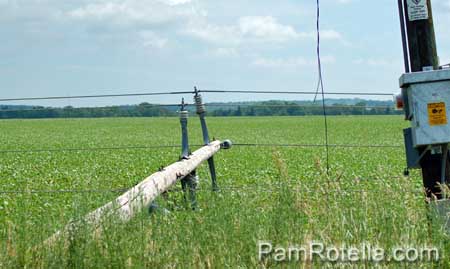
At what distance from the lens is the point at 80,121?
312 feet

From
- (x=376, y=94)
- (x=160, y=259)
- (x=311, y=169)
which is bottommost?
(x=311, y=169)

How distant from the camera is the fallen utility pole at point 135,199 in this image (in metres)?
4.11

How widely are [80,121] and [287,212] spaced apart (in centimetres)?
9311

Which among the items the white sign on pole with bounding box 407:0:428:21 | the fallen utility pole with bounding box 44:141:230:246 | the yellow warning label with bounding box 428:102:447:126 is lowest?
the fallen utility pole with bounding box 44:141:230:246

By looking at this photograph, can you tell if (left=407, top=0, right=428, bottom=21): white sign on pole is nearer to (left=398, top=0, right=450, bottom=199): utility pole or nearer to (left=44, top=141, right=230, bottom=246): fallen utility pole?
(left=398, top=0, right=450, bottom=199): utility pole

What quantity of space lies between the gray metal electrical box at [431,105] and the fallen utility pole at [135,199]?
191cm

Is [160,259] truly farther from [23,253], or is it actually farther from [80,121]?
[80,121]

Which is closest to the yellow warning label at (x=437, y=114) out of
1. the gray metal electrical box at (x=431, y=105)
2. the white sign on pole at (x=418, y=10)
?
the gray metal electrical box at (x=431, y=105)

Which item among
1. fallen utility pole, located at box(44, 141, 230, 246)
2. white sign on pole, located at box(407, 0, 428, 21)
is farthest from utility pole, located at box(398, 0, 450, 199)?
fallen utility pole, located at box(44, 141, 230, 246)

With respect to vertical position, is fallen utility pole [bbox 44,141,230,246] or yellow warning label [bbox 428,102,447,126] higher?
yellow warning label [bbox 428,102,447,126]

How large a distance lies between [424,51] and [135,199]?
2.22 metres

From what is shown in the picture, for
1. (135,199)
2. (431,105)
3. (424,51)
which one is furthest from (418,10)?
(135,199)

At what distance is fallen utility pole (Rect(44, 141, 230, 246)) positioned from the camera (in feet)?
13.5

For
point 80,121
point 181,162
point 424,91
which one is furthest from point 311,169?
point 80,121
